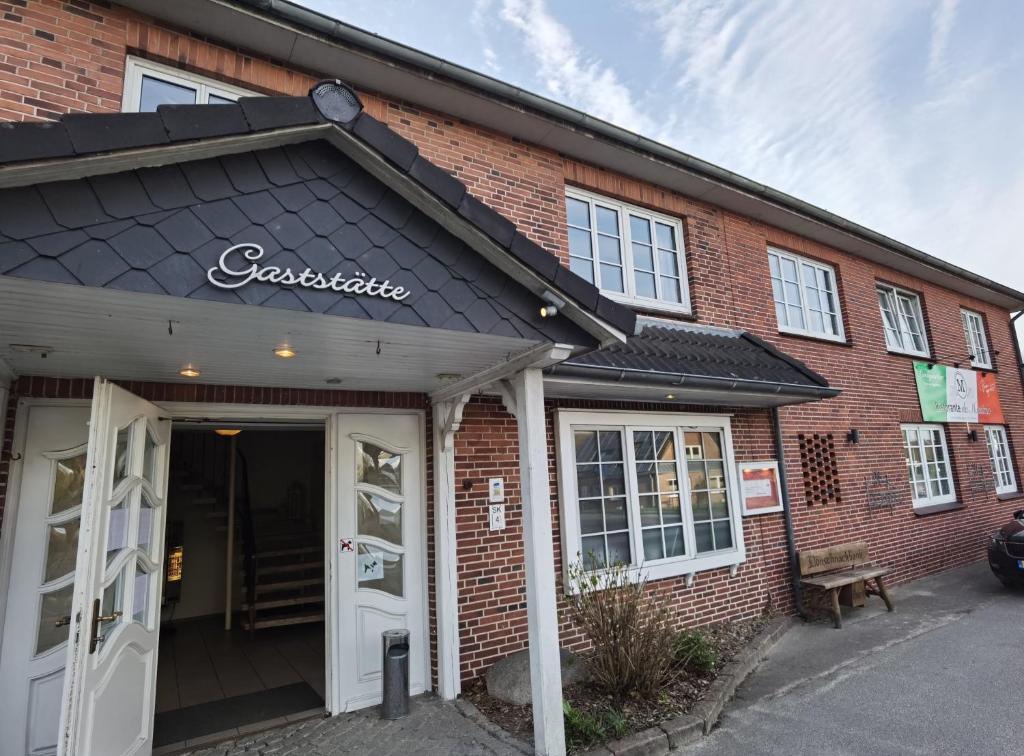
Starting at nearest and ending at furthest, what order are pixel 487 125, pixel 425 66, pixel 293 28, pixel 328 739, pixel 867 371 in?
pixel 328 739 < pixel 293 28 < pixel 425 66 < pixel 487 125 < pixel 867 371

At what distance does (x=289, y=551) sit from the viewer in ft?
26.0

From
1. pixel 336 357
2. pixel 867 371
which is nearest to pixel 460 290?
pixel 336 357

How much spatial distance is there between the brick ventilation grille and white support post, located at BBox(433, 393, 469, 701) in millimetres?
5331

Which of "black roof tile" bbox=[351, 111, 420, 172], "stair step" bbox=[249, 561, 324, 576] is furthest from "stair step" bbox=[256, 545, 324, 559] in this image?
"black roof tile" bbox=[351, 111, 420, 172]

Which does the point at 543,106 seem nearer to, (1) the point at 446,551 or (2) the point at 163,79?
(2) the point at 163,79

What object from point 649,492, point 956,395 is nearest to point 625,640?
point 649,492

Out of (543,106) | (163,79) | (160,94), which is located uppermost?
(543,106)

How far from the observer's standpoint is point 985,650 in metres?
5.74

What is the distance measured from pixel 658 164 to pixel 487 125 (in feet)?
7.29

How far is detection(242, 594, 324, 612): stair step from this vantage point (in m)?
7.24

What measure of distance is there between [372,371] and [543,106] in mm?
3429

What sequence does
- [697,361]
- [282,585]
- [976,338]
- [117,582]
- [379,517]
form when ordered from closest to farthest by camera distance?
[117,582]
[379,517]
[697,361]
[282,585]
[976,338]

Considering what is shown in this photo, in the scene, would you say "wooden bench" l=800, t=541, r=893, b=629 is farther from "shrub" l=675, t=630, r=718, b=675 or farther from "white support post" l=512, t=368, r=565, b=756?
"white support post" l=512, t=368, r=565, b=756

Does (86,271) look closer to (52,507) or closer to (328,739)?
(52,507)
